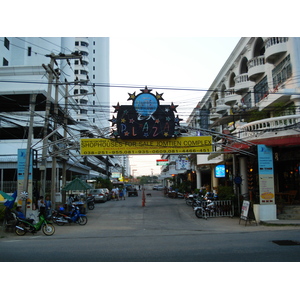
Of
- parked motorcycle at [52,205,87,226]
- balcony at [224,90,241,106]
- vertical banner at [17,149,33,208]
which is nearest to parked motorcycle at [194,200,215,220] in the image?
parked motorcycle at [52,205,87,226]

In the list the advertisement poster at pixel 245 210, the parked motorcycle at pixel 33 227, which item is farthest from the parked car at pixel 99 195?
the advertisement poster at pixel 245 210

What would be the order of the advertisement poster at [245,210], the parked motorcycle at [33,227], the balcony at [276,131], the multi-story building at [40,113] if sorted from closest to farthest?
the parked motorcycle at [33,227] → the advertisement poster at [245,210] → the balcony at [276,131] → the multi-story building at [40,113]

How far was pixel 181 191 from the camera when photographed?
43.0 meters

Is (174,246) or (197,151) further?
(197,151)

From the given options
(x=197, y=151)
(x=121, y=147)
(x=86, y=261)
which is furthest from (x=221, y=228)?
(x=86, y=261)

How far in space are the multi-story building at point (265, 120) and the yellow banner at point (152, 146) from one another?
1067mm

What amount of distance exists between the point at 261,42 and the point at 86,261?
28.0 metres

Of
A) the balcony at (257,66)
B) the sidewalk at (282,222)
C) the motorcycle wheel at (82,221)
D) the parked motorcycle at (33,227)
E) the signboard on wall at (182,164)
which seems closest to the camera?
the parked motorcycle at (33,227)

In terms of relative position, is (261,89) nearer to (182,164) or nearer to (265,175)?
(265,175)

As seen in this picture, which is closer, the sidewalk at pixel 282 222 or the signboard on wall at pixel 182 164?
the sidewalk at pixel 282 222

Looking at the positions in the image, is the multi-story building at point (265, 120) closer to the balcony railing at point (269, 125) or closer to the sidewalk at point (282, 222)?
the balcony railing at point (269, 125)

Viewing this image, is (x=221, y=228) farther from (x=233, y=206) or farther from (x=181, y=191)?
(x=181, y=191)

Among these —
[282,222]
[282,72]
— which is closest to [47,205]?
[282,222]

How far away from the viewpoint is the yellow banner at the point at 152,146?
1912 centimetres
